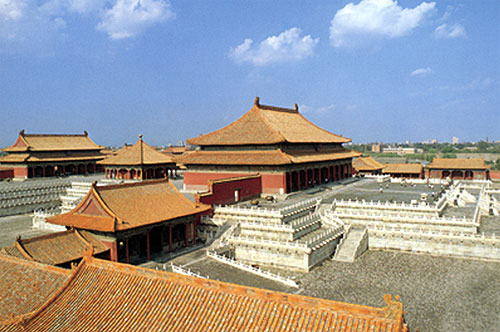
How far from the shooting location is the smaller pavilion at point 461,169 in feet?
235

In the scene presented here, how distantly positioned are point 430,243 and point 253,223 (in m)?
12.5

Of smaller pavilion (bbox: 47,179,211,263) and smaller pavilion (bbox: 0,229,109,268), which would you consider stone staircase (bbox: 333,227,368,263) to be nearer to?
smaller pavilion (bbox: 47,179,211,263)

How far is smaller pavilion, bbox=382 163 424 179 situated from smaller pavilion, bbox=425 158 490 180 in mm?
2549

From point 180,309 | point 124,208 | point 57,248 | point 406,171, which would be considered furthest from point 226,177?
point 406,171

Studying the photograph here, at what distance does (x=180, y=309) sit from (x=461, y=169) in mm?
73017

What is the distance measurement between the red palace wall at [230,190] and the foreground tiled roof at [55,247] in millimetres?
10182

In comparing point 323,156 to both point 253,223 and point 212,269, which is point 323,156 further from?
point 212,269

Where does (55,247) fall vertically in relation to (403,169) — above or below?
below

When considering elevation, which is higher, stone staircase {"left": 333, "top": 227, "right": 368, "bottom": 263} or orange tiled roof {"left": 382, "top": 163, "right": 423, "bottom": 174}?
orange tiled roof {"left": 382, "top": 163, "right": 423, "bottom": 174}

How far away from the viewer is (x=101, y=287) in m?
12.3

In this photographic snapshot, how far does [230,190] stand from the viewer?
119 feet

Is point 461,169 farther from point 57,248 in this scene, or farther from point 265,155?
point 57,248

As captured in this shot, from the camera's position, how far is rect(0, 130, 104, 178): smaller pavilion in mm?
56906

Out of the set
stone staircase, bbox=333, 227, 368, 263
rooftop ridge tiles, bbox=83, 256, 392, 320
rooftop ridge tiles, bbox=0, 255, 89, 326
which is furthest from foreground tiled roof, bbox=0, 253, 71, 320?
stone staircase, bbox=333, 227, 368, 263
